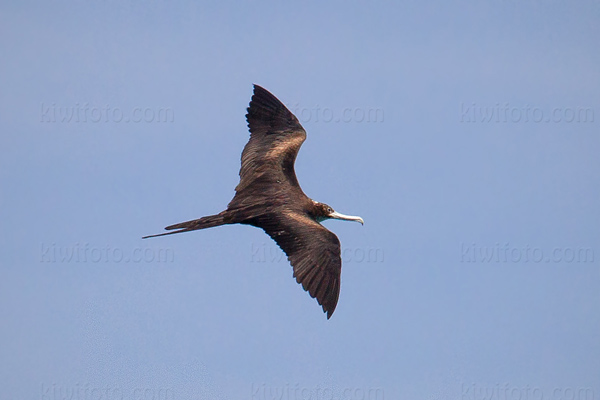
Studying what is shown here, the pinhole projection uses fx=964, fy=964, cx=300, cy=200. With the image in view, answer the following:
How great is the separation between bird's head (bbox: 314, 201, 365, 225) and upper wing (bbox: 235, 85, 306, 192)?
585mm

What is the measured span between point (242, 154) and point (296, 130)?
3.57 ft

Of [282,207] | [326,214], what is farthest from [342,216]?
[282,207]

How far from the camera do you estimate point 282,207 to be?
15586 millimetres

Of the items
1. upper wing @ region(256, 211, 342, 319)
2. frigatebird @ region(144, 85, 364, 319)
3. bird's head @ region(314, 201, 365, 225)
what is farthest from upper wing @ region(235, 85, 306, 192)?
upper wing @ region(256, 211, 342, 319)

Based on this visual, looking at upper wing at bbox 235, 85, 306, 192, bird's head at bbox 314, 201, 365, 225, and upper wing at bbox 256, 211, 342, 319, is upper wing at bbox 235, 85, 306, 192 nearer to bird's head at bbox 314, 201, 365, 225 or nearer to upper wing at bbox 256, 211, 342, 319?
bird's head at bbox 314, 201, 365, 225

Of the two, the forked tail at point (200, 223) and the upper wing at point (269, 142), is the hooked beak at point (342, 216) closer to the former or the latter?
the upper wing at point (269, 142)

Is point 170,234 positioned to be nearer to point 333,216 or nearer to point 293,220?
point 293,220

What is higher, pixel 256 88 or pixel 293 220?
pixel 256 88

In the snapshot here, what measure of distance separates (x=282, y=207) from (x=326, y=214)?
1132 mm

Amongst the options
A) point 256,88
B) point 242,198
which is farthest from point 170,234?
point 256,88

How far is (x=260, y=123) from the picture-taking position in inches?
682

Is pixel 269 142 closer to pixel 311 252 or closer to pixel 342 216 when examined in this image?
pixel 342 216

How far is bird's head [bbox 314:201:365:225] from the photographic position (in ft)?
53.4

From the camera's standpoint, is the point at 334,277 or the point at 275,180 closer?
the point at 334,277
